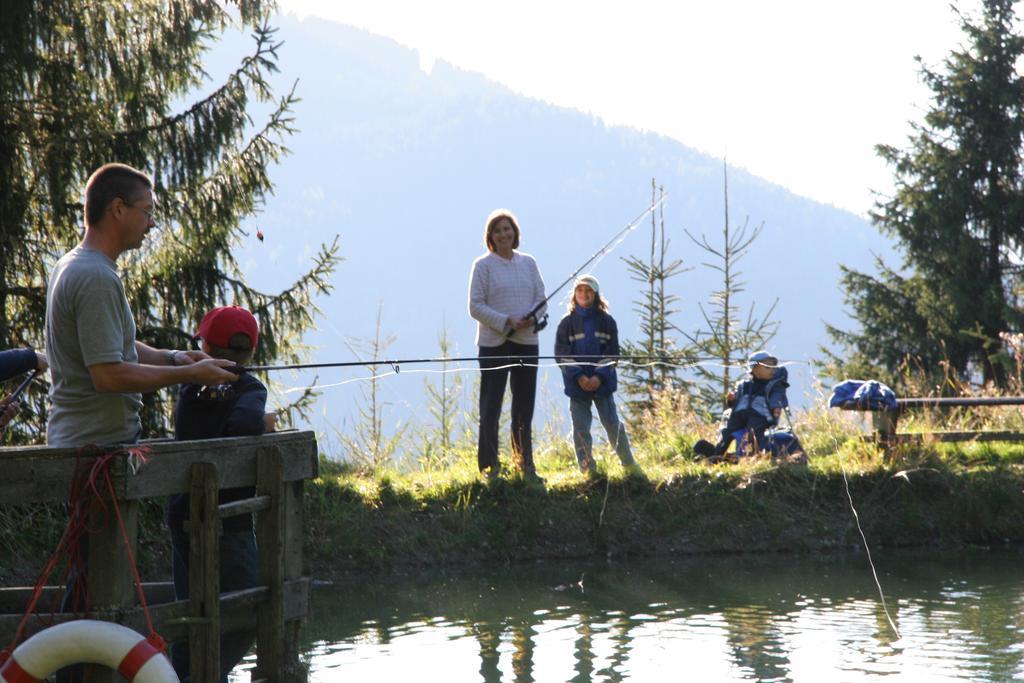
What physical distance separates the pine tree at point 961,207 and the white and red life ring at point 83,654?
70.3 ft

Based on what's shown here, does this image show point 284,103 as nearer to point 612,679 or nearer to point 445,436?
point 445,436

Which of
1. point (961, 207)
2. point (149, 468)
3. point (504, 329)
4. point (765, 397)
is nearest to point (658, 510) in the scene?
point (765, 397)

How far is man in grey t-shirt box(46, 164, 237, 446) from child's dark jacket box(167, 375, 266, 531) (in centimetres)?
43

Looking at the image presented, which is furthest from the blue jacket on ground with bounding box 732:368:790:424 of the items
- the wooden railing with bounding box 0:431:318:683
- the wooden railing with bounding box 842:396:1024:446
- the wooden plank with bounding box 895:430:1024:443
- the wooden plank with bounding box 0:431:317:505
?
the wooden plank with bounding box 0:431:317:505

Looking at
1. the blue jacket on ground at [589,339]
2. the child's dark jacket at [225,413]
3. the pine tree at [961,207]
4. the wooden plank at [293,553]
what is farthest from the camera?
the pine tree at [961,207]

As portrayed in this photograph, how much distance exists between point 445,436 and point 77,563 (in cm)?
826

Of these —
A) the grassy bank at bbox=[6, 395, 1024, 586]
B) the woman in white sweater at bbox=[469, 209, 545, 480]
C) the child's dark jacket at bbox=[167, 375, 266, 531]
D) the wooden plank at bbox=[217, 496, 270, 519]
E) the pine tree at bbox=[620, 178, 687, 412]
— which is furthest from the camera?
the pine tree at bbox=[620, 178, 687, 412]

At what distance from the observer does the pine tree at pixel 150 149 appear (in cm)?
907

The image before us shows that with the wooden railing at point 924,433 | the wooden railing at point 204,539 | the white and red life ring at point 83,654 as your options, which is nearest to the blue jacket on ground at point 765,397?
the wooden railing at point 924,433

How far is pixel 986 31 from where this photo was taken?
78.3ft

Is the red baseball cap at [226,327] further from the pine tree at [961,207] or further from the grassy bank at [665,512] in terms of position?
the pine tree at [961,207]

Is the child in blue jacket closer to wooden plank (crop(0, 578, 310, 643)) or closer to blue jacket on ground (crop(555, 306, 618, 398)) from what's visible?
blue jacket on ground (crop(555, 306, 618, 398))

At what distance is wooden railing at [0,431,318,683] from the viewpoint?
425 cm

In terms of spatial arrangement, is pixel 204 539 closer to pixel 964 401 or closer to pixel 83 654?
pixel 83 654
